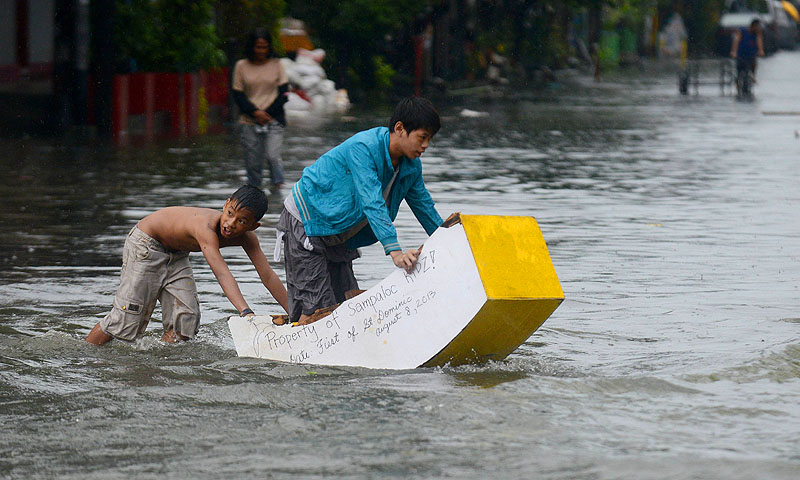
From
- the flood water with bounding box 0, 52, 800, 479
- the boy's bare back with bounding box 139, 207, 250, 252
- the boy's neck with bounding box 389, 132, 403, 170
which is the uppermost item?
the boy's neck with bounding box 389, 132, 403, 170

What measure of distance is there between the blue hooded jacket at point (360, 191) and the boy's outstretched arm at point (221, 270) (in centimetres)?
45

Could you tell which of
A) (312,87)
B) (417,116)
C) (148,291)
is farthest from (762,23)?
(417,116)

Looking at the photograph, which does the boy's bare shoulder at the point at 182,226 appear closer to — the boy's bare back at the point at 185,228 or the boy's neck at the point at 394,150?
the boy's bare back at the point at 185,228

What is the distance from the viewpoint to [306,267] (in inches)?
259

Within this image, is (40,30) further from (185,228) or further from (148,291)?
(185,228)

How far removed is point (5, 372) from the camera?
21.2 feet

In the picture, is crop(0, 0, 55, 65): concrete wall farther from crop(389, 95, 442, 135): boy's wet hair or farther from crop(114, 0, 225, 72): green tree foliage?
crop(389, 95, 442, 135): boy's wet hair

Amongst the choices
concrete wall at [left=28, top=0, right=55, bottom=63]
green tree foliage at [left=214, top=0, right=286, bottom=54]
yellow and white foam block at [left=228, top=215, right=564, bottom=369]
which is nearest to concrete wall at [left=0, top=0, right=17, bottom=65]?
concrete wall at [left=28, top=0, right=55, bottom=63]

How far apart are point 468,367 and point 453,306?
46cm

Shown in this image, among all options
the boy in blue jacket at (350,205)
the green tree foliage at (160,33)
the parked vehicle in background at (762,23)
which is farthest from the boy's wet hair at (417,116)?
the parked vehicle in background at (762,23)

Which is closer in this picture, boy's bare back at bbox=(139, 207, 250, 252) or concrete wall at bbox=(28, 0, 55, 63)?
boy's bare back at bbox=(139, 207, 250, 252)

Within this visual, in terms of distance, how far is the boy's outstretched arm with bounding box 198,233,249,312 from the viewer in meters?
6.57

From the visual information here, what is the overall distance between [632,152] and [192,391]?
13323mm

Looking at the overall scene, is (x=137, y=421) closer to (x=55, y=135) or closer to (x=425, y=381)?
(x=425, y=381)
